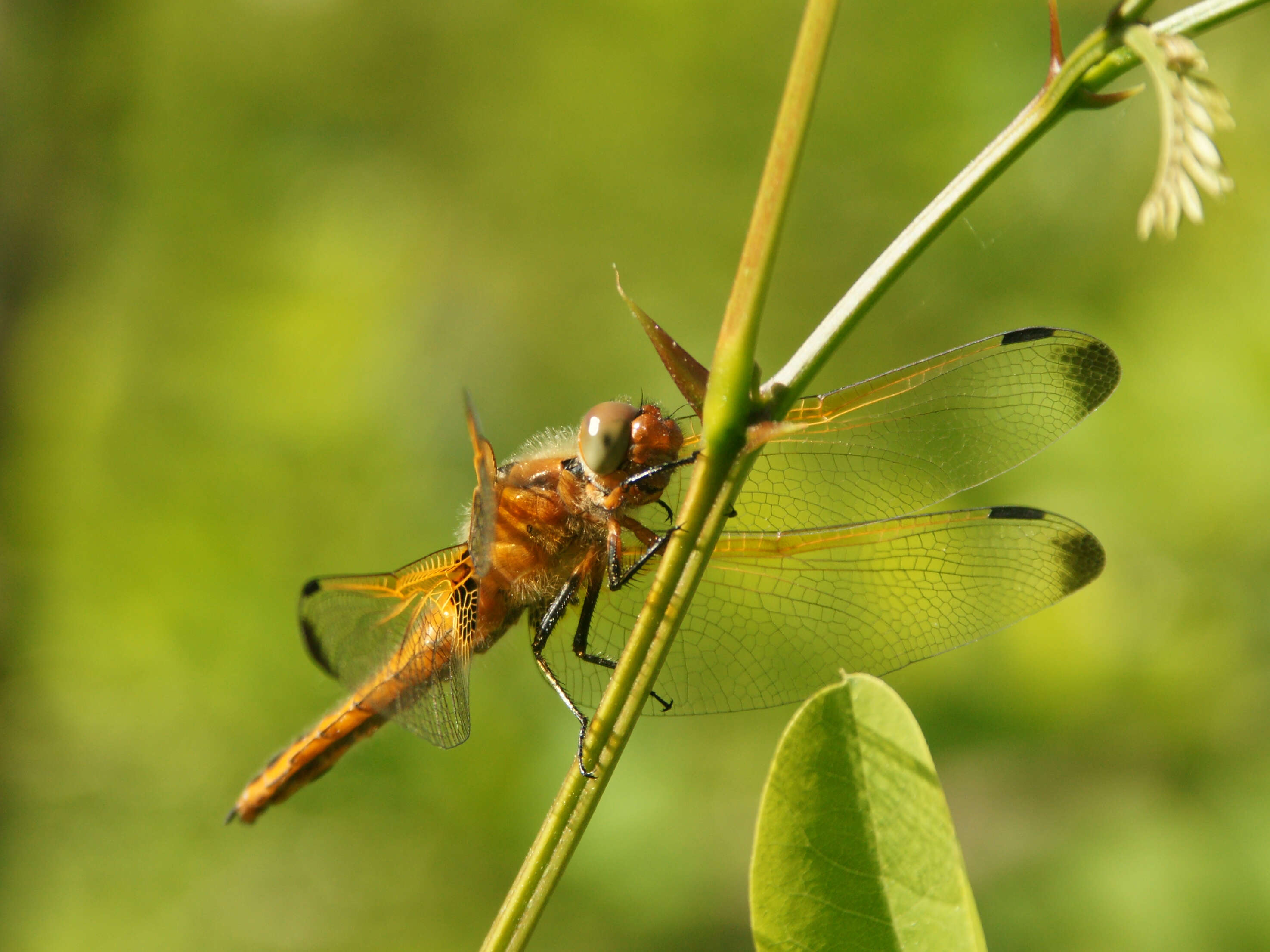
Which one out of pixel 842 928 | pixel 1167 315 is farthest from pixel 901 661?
pixel 1167 315

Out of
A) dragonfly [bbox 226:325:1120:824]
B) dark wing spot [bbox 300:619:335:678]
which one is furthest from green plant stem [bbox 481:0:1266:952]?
dark wing spot [bbox 300:619:335:678]

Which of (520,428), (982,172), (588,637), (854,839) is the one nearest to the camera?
(982,172)

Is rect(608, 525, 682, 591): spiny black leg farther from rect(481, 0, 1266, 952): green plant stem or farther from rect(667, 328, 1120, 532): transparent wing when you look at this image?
rect(481, 0, 1266, 952): green plant stem

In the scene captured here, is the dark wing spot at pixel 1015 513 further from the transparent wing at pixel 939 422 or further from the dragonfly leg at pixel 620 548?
the dragonfly leg at pixel 620 548

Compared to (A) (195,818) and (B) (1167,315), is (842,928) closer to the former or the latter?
(B) (1167,315)

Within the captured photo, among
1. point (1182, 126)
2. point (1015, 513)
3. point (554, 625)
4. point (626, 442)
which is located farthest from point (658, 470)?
point (1182, 126)

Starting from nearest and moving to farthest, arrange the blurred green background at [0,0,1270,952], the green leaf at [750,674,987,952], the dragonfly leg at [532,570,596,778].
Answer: the green leaf at [750,674,987,952]
the dragonfly leg at [532,570,596,778]
the blurred green background at [0,0,1270,952]

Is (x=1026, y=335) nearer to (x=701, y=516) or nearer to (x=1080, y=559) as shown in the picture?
(x=1080, y=559)
